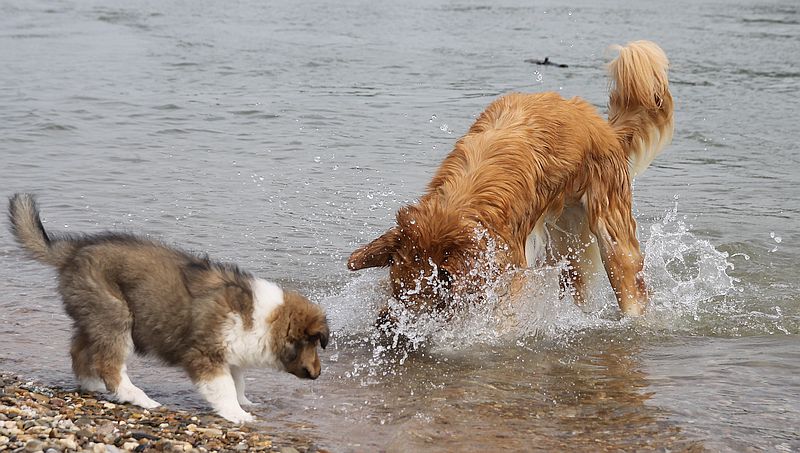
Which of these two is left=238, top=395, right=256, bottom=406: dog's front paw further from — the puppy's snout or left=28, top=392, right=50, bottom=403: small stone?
left=28, top=392, right=50, bottom=403: small stone

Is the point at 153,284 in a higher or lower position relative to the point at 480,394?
higher

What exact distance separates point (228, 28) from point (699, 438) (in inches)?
758

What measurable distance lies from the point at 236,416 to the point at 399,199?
17.5 ft

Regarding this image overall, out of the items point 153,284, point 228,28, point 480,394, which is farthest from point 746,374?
point 228,28

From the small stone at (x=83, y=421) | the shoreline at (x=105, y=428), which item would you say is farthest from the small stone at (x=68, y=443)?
the small stone at (x=83, y=421)

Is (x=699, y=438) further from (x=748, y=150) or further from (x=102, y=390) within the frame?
(x=748, y=150)

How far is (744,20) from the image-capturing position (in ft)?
80.7

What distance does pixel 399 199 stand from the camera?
1011 cm

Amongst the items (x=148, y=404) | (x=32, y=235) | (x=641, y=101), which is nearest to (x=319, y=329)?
(x=148, y=404)

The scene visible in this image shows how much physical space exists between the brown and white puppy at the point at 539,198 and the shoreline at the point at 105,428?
1.48 meters

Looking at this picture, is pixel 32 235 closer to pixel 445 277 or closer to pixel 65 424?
pixel 65 424

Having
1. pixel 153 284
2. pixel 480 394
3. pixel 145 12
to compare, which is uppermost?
pixel 153 284

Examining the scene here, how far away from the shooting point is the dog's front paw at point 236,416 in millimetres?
4938

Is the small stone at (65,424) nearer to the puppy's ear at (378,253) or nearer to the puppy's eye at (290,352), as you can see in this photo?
the puppy's eye at (290,352)
